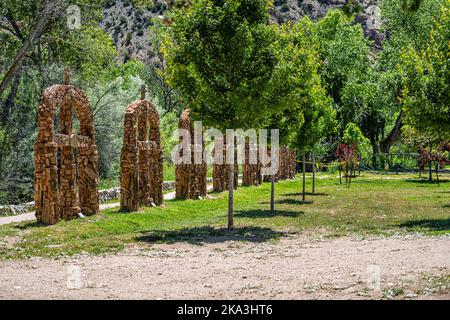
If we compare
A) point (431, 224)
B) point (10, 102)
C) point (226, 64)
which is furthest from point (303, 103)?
point (10, 102)

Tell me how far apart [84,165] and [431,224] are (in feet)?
39.1

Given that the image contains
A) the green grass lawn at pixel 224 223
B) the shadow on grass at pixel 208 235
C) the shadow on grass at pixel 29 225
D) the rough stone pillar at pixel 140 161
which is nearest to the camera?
the green grass lawn at pixel 224 223

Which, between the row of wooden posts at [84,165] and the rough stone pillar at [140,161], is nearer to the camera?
the row of wooden posts at [84,165]

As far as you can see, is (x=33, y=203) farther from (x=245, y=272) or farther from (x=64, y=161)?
(x=245, y=272)

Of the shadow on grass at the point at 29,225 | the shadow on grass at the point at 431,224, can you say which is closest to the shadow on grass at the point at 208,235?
the shadow on grass at the point at 29,225

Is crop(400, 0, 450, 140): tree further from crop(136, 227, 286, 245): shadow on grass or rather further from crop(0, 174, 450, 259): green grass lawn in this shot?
crop(136, 227, 286, 245): shadow on grass

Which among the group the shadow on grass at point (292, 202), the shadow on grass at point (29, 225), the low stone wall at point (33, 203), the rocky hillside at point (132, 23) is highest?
the rocky hillside at point (132, 23)

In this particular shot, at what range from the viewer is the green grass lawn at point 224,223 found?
16.3 m

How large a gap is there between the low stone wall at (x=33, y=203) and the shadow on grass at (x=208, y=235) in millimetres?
6729

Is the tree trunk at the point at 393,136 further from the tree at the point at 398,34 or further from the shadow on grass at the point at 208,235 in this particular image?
the shadow on grass at the point at 208,235

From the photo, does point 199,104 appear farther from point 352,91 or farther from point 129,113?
point 352,91

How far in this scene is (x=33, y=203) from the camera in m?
24.3

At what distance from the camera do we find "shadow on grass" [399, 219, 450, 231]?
19.0 meters

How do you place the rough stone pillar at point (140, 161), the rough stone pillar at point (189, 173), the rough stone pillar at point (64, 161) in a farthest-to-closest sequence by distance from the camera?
the rough stone pillar at point (189, 173) < the rough stone pillar at point (140, 161) < the rough stone pillar at point (64, 161)
